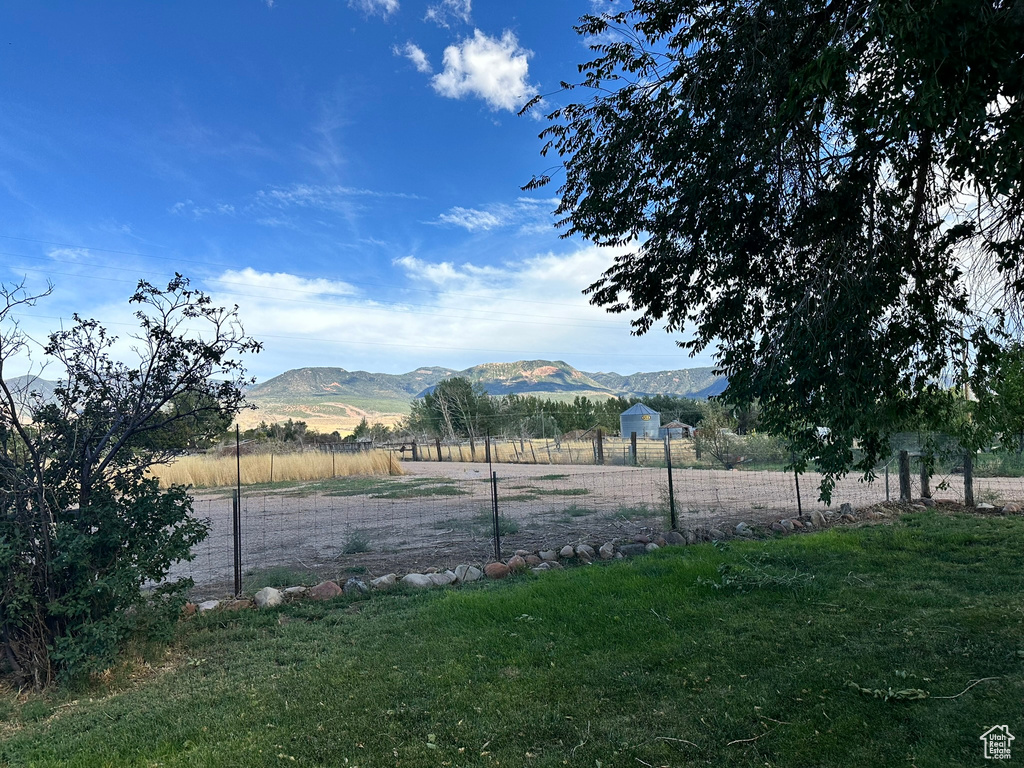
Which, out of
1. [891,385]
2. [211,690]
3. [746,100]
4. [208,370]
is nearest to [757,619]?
[891,385]

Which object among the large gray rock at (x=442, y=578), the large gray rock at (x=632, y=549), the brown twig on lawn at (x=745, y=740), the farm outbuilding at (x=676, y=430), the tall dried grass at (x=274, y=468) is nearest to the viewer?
the brown twig on lawn at (x=745, y=740)

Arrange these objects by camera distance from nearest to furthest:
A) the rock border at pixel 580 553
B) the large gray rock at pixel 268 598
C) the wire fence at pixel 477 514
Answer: the large gray rock at pixel 268 598 < the rock border at pixel 580 553 < the wire fence at pixel 477 514

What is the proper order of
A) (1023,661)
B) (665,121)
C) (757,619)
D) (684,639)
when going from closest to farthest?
(1023,661), (684,639), (757,619), (665,121)

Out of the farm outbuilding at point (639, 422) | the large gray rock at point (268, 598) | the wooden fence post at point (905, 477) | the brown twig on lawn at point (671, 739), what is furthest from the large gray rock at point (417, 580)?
the farm outbuilding at point (639, 422)

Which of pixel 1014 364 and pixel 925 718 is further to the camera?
pixel 1014 364

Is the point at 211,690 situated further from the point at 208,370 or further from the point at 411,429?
the point at 411,429

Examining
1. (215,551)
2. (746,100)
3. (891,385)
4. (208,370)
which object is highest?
(746,100)

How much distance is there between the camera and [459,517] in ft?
39.5

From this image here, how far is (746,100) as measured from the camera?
5820 millimetres

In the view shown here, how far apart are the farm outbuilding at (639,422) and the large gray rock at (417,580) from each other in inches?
1728

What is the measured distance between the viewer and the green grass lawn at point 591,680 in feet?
10.9

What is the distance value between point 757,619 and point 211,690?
4.31 m

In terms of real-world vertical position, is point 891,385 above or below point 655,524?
above

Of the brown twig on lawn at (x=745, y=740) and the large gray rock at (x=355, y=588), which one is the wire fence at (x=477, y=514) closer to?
the large gray rock at (x=355, y=588)
